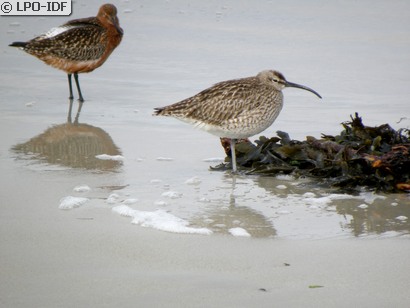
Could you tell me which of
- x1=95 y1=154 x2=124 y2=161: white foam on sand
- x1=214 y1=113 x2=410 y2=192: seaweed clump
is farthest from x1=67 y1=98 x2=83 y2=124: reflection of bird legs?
x1=214 y1=113 x2=410 y2=192: seaweed clump

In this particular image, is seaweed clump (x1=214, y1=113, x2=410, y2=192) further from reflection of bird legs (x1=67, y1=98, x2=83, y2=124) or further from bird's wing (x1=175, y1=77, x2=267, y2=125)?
reflection of bird legs (x1=67, y1=98, x2=83, y2=124)

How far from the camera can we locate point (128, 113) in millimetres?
9383

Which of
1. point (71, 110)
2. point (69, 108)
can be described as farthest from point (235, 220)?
point (69, 108)

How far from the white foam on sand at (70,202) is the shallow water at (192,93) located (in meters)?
0.03

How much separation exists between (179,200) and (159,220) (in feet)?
2.12

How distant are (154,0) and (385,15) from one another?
4.90 meters

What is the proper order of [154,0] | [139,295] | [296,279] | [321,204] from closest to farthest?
[139,295] < [296,279] < [321,204] < [154,0]

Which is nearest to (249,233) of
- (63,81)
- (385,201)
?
(385,201)

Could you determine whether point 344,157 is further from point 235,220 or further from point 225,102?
point 235,220

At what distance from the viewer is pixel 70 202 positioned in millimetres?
5984

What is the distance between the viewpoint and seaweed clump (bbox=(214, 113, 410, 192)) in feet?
21.5

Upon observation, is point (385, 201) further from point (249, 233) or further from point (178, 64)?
point (178, 64)

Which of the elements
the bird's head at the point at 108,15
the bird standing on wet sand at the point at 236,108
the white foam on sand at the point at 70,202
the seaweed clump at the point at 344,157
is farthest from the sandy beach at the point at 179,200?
the bird's head at the point at 108,15

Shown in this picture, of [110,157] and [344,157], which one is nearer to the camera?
[344,157]
